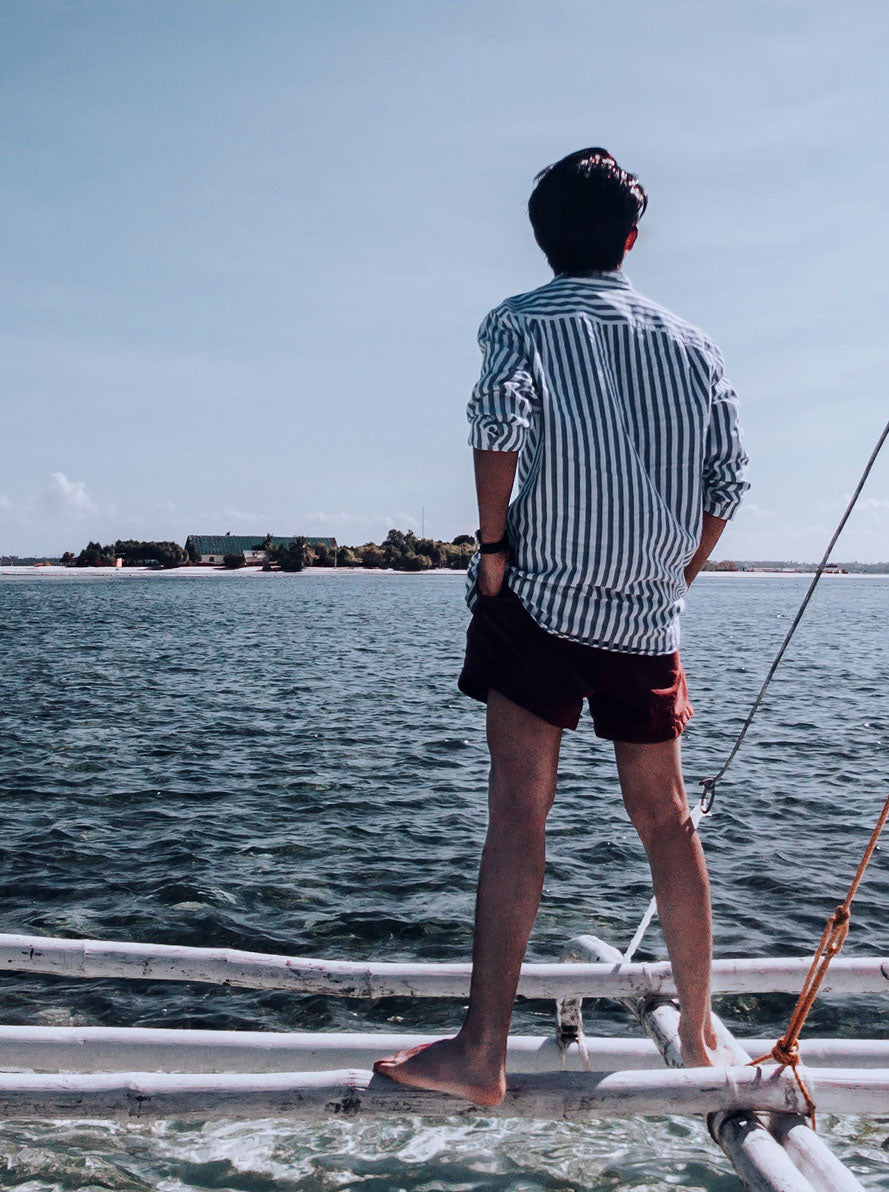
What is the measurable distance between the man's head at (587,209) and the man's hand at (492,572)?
0.84 m

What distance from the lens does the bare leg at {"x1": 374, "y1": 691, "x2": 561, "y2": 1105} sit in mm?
2539

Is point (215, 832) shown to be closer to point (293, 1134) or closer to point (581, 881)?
point (581, 881)

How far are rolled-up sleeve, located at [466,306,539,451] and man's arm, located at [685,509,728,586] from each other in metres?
0.70

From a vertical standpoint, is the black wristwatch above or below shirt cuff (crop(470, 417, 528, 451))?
below

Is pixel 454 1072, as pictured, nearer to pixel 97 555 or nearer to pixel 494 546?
pixel 494 546

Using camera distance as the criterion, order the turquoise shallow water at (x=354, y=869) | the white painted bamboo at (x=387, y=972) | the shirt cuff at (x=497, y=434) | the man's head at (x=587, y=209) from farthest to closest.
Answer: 1. the turquoise shallow water at (x=354, y=869)
2. the white painted bamboo at (x=387, y=972)
3. the man's head at (x=587, y=209)
4. the shirt cuff at (x=497, y=434)

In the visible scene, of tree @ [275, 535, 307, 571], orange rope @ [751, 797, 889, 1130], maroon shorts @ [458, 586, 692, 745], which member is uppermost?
tree @ [275, 535, 307, 571]

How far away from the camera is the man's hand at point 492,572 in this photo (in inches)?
101

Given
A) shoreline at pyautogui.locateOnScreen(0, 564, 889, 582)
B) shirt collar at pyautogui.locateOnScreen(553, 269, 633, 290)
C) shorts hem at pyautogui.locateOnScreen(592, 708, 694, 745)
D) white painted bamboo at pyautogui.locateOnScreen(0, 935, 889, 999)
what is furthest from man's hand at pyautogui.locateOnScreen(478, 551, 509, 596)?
shoreline at pyautogui.locateOnScreen(0, 564, 889, 582)

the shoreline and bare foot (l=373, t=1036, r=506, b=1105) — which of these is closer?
bare foot (l=373, t=1036, r=506, b=1105)

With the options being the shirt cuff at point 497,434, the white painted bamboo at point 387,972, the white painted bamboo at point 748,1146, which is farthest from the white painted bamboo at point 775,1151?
the shirt cuff at point 497,434

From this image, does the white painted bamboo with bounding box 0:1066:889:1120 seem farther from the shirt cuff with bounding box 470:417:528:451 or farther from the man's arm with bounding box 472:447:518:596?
the shirt cuff with bounding box 470:417:528:451

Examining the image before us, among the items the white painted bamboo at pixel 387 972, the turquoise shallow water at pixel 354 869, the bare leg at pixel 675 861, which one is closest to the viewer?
the bare leg at pixel 675 861

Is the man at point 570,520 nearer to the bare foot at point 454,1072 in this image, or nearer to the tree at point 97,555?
the bare foot at point 454,1072
